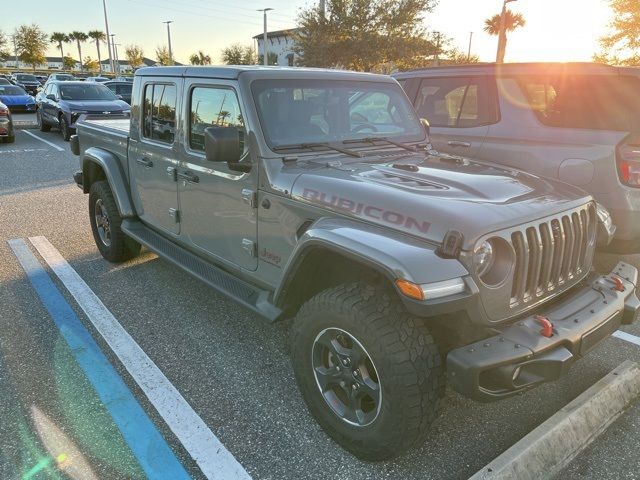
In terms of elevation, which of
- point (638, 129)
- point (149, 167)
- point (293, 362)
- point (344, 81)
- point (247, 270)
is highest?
point (344, 81)

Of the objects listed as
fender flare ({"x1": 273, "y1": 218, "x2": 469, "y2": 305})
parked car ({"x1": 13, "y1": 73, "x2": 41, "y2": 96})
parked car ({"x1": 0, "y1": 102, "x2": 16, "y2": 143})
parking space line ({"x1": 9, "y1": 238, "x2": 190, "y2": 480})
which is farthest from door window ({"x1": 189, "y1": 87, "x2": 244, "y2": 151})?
parked car ({"x1": 13, "y1": 73, "x2": 41, "y2": 96})

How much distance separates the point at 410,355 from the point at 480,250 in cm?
55

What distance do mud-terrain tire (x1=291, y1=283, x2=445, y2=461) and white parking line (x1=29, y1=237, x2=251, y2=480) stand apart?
53 centimetres

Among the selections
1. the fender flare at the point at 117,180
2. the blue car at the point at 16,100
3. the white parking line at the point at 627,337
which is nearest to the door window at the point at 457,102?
the white parking line at the point at 627,337

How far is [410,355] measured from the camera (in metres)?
2.07

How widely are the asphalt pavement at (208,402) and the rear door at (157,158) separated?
2.39 feet

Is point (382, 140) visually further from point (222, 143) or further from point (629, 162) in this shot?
point (629, 162)

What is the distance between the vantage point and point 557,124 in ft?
15.0

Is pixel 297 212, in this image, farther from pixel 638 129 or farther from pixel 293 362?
pixel 638 129

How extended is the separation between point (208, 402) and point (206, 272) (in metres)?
0.94

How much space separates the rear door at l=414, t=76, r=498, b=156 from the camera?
16.6 ft

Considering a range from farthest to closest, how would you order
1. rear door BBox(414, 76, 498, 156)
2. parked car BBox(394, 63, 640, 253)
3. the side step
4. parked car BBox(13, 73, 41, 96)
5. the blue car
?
1. parked car BBox(13, 73, 41, 96)
2. the blue car
3. rear door BBox(414, 76, 498, 156)
4. parked car BBox(394, 63, 640, 253)
5. the side step

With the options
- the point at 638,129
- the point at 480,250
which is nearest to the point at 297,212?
the point at 480,250

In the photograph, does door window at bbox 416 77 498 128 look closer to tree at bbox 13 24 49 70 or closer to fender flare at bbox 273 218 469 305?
fender flare at bbox 273 218 469 305
